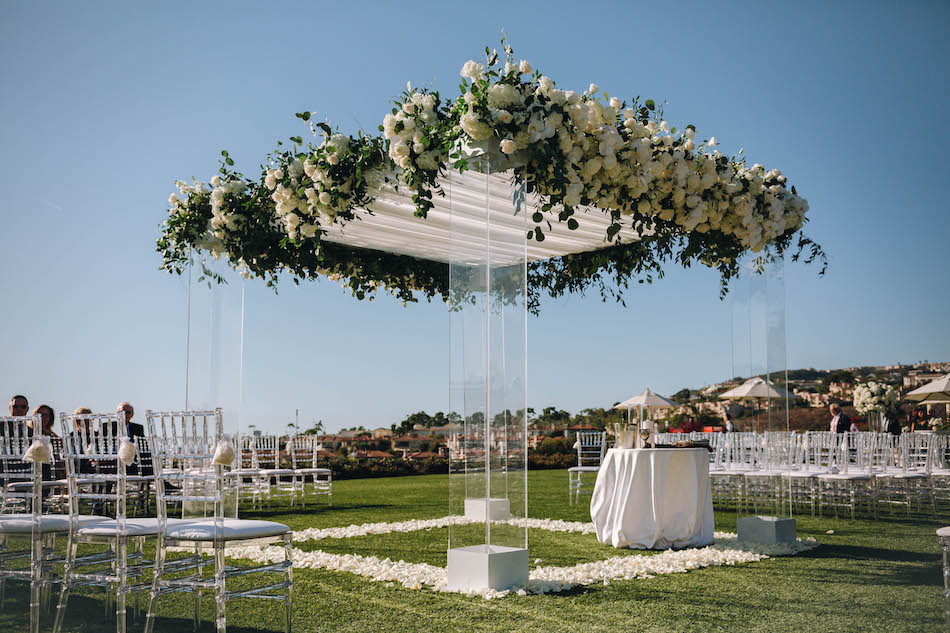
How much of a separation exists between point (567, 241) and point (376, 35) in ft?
22.6

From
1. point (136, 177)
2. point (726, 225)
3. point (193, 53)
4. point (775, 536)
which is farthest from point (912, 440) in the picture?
point (136, 177)

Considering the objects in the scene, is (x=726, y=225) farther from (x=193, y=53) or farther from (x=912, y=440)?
(x=193, y=53)

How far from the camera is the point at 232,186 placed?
6.48 metres

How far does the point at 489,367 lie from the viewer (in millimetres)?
5219

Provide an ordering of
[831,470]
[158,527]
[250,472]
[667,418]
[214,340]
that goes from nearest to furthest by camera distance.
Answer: [158,527]
[214,340]
[831,470]
[250,472]
[667,418]

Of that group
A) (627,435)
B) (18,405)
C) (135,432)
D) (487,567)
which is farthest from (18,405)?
(627,435)

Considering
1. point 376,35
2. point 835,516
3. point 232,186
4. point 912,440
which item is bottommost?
point 835,516

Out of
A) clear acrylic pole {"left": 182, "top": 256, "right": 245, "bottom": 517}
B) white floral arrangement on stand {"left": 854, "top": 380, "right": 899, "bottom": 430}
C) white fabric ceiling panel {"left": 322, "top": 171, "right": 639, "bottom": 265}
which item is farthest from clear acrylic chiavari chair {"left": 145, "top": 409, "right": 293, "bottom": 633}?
white floral arrangement on stand {"left": 854, "top": 380, "right": 899, "bottom": 430}

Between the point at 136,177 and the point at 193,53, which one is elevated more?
the point at 193,53

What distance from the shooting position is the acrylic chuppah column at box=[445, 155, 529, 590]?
16.7 ft

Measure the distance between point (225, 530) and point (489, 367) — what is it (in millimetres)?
2088

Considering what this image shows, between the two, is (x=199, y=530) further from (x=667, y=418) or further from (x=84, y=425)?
(x=667, y=418)

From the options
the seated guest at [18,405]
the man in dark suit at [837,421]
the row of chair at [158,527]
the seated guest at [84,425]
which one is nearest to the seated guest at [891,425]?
the man in dark suit at [837,421]

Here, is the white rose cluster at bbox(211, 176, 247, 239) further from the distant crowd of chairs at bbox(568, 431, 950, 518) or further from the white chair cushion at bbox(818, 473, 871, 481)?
the white chair cushion at bbox(818, 473, 871, 481)
